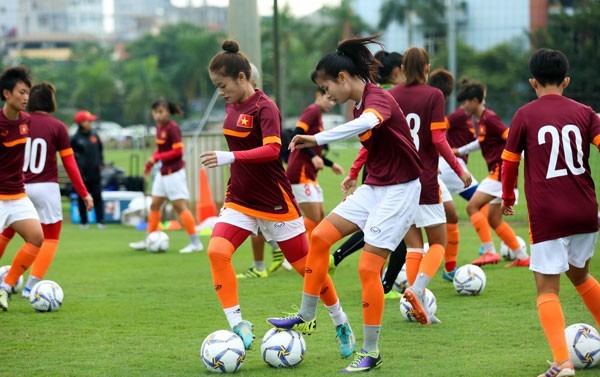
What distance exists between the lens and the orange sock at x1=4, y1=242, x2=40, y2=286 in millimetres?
8914

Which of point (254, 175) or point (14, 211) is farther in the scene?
point (14, 211)

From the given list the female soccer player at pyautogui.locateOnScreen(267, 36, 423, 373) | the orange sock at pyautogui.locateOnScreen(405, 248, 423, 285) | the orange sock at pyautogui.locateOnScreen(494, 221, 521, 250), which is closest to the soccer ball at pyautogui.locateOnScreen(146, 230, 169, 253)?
the orange sock at pyautogui.locateOnScreen(494, 221, 521, 250)

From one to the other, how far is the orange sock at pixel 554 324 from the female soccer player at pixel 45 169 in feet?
16.7

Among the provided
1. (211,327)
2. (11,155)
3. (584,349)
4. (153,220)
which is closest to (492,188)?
(211,327)

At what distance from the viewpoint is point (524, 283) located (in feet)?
32.9

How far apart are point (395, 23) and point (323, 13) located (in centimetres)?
1080

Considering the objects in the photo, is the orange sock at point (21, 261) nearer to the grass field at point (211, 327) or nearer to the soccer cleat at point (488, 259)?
the grass field at point (211, 327)

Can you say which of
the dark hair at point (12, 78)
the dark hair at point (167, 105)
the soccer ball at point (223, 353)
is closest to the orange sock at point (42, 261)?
the dark hair at point (12, 78)

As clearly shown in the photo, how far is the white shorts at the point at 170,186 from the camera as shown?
45.7ft

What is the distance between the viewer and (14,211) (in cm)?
858

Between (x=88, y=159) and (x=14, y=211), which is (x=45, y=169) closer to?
(x=14, y=211)

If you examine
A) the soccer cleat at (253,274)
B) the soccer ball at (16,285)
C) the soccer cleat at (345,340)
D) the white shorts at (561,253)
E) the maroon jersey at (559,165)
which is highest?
the maroon jersey at (559,165)

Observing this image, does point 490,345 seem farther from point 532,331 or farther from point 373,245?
point 373,245

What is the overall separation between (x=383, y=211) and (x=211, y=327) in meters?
2.45
